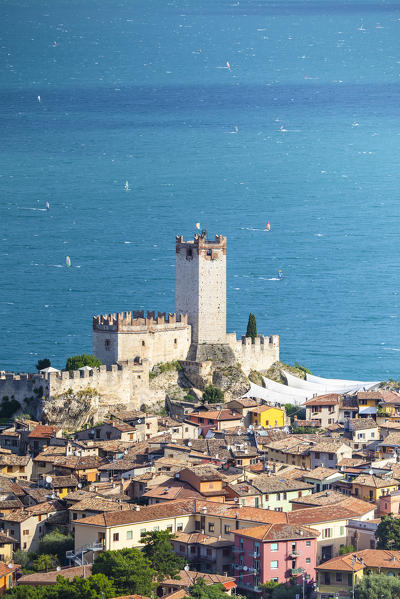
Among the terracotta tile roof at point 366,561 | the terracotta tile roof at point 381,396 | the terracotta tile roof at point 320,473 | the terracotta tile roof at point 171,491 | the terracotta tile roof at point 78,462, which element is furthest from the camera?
the terracotta tile roof at point 381,396

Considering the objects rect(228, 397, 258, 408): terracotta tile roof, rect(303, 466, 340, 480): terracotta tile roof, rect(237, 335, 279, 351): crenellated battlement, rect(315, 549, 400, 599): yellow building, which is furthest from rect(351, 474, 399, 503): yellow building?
rect(237, 335, 279, 351): crenellated battlement

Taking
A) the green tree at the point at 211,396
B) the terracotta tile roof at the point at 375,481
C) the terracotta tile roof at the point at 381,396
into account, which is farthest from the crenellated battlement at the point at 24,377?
the terracotta tile roof at the point at 375,481

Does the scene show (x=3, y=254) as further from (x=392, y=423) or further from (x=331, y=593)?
(x=331, y=593)

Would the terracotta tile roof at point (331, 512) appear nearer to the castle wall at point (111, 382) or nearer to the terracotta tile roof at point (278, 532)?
the terracotta tile roof at point (278, 532)

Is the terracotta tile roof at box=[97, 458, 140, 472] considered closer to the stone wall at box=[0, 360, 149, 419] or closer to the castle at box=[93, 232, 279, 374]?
the stone wall at box=[0, 360, 149, 419]

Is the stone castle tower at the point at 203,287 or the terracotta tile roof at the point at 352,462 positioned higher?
the stone castle tower at the point at 203,287

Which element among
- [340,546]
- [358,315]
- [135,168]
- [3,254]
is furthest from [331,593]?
[135,168]
